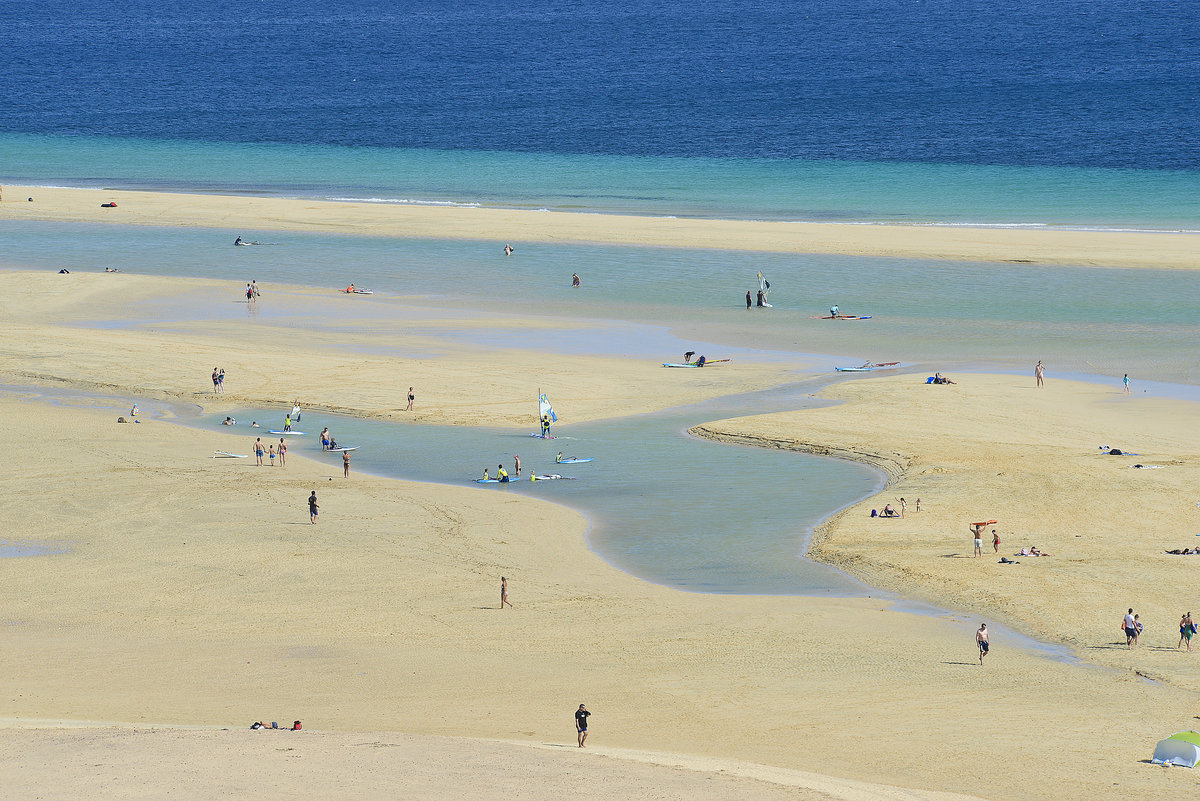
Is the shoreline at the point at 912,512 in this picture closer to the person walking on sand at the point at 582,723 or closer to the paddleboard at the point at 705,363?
the paddleboard at the point at 705,363

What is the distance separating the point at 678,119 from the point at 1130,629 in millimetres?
109060

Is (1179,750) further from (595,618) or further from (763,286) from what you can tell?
(763,286)

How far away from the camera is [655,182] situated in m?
98.9

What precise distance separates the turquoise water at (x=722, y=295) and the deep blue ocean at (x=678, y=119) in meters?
18.5

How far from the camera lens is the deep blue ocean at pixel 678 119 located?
309ft

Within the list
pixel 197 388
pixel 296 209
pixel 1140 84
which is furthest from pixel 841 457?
pixel 1140 84

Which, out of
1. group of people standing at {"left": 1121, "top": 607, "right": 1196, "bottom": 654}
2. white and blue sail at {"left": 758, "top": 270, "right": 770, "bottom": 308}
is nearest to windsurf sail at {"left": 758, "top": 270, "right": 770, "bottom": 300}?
white and blue sail at {"left": 758, "top": 270, "right": 770, "bottom": 308}

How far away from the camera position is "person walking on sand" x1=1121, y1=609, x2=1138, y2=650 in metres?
23.9

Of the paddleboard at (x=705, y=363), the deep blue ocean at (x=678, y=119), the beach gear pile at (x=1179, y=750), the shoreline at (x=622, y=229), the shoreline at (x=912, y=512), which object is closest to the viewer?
the beach gear pile at (x=1179, y=750)

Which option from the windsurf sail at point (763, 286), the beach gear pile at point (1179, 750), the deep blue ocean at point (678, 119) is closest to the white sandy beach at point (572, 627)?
the beach gear pile at point (1179, 750)

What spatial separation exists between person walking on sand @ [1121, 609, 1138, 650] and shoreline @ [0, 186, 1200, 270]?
1774 inches

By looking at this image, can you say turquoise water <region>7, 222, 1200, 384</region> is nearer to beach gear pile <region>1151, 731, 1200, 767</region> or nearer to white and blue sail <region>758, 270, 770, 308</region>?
white and blue sail <region>758, 270, 770, 308</region>

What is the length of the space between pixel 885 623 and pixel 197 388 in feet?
90.7

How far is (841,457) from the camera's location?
37.7m
